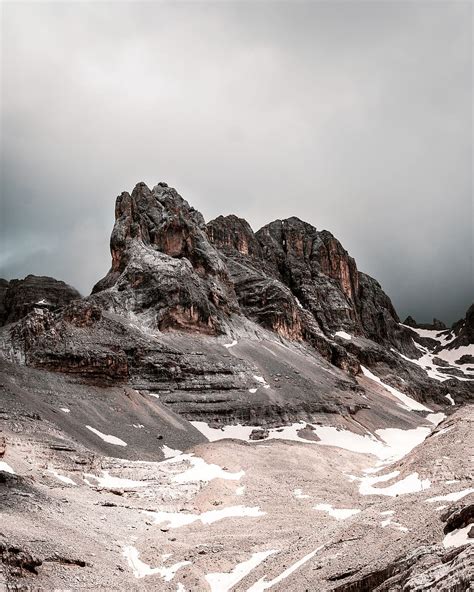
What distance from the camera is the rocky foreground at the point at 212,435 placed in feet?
77.6

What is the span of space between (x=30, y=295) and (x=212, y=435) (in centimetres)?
10637

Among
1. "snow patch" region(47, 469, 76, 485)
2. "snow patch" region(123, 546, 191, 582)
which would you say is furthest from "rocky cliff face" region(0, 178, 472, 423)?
"snow patch" region(123, 546, 191, 582)

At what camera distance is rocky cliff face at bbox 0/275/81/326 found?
158 metres

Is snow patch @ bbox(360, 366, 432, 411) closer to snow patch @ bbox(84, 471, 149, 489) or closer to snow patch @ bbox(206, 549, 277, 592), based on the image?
snow patch @ bbox(84, 471, 149, 489)

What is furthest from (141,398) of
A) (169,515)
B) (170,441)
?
(169,515)

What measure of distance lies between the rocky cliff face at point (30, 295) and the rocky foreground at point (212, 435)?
2.26 ft

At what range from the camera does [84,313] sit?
93.6 meters

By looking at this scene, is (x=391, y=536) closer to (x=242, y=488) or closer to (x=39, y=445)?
(x=242, y=488)

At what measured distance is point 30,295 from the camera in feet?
543

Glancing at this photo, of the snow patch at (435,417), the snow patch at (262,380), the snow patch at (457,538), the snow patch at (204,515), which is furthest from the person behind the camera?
the snow patch at (435,417)

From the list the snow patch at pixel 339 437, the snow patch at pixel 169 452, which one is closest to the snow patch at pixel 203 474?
the snow patch at pixel 169 452

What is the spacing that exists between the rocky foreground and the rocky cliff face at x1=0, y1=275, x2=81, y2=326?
2.26ft

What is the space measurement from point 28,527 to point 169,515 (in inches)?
519

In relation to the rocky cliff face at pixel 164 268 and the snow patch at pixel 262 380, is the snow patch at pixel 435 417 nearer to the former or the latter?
the snow patch at pixel 262 380
